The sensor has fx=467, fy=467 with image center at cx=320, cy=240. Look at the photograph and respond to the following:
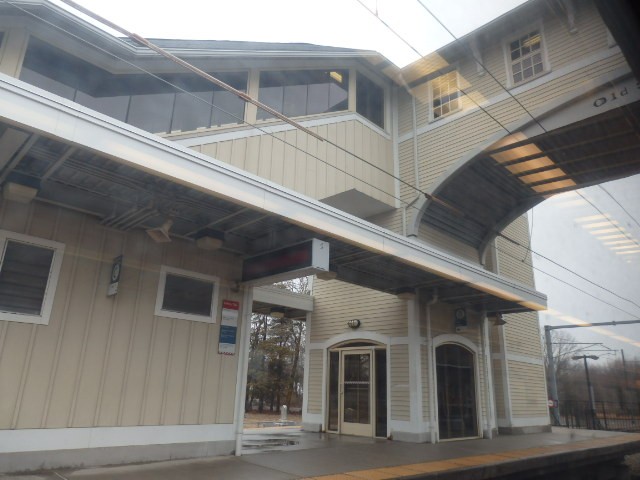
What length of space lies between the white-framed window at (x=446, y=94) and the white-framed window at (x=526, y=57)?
122cm

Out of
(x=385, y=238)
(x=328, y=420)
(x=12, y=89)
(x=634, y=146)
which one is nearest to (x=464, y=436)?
(x=328, y=420)

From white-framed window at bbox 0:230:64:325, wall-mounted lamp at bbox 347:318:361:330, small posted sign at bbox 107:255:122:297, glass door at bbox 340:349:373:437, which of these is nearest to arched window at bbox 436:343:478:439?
glass door at bbox 340:349:373:437

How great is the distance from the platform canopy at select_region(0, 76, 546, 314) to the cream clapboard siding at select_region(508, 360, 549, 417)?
6601mm

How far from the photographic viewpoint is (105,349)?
5.74m

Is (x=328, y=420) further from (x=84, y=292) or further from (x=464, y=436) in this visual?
(x=84, y=292)

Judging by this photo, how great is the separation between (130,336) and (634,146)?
9.38m

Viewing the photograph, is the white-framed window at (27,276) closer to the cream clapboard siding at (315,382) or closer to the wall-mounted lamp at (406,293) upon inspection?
the wall-mounted lamp at (406,293)

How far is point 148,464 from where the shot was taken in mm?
5707

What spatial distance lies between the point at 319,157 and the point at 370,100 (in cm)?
289

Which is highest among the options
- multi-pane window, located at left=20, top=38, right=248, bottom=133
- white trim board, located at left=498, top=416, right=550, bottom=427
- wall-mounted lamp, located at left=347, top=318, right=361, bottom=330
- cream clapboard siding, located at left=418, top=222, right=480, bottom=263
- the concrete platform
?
multi-pane window, located at left=20, top=38, right=248, bottom=133

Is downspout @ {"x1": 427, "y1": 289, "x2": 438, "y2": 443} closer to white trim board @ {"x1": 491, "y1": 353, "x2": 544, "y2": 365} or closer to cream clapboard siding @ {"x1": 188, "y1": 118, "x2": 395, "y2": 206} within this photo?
cream clapboard siding @ {"x1": 188, "y1": 118, "x2": 395, "y2": 206}

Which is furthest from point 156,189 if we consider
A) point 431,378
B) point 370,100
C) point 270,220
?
point 370,100

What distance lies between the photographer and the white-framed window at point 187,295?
6.45m

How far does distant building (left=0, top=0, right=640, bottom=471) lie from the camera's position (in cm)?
517
